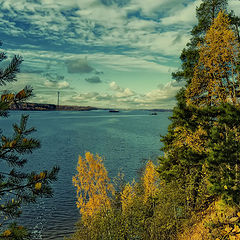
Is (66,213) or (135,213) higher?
(135,213)

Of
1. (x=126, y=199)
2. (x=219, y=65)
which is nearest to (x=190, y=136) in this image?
(x=219, y=65)

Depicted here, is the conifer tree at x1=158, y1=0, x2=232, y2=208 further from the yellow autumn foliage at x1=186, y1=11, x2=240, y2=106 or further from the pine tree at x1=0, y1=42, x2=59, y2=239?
the pine tree at x1=0, y1=42, x2=59, y2=239

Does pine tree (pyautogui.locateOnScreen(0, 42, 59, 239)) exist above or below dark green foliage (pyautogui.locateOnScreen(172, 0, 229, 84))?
below

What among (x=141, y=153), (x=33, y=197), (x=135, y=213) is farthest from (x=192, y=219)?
(x=141, y=153)

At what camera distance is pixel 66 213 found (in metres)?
29.6

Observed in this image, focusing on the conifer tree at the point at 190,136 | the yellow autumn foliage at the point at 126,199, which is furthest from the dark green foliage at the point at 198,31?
the yellow autumn foliage at the point at 126,199

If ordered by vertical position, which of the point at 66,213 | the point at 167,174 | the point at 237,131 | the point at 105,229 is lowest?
the point at 66,213

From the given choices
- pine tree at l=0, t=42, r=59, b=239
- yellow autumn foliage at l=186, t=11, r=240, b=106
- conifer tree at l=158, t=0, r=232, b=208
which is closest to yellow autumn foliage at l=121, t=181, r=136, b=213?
conifer tree at l=158, t=0, r=232, b=208

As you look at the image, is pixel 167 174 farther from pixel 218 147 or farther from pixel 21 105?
pixel 21 105

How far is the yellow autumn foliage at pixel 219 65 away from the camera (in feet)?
47.3

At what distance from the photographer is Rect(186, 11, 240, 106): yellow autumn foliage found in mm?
14422

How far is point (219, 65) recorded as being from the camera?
15.3 metres

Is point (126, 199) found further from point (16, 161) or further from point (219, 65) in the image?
point (16, 161)

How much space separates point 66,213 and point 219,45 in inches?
1075
